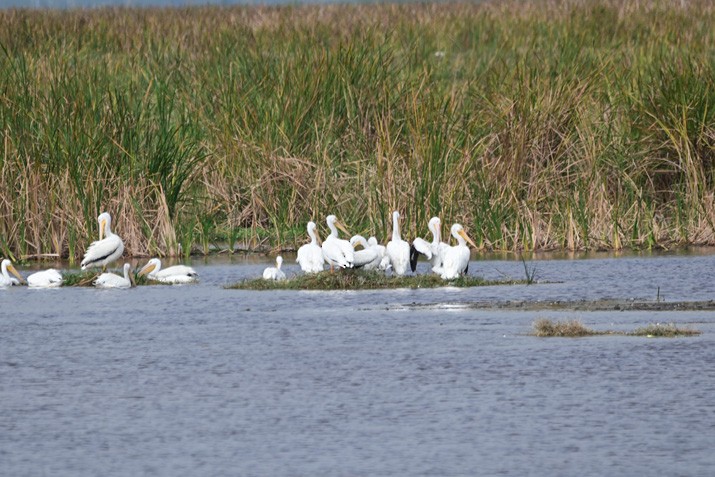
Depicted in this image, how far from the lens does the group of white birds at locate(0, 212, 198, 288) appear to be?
18.3 meters

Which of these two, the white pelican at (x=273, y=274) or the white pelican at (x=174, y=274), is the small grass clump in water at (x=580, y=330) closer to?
the white pelican at (x=273, y=274)

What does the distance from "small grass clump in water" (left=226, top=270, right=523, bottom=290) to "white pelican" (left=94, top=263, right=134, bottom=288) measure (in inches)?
54.1

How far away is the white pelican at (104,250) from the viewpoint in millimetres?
19391

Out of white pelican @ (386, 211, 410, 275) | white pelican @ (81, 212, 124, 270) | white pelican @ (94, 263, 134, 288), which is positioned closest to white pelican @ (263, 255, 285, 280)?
white pelican @ (386, 211, 410, 275)

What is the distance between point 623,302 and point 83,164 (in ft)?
26.4

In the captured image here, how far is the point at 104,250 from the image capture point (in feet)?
63.7

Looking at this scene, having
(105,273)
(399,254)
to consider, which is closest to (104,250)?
(105,273)

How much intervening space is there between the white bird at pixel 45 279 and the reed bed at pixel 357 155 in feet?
8.61

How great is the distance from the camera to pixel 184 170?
22.0 metres

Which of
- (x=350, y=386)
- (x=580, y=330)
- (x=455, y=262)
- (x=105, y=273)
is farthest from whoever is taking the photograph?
(x=105, y=273)

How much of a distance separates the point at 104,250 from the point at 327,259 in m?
2.88

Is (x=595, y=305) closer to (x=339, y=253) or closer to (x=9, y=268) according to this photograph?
(x=339, y=253)

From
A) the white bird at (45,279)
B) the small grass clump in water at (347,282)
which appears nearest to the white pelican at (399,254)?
the small grass clump in water at (347,282)

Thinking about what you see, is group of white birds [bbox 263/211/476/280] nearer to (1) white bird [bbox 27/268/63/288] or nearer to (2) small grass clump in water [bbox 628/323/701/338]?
(1) white bird [bbox 27/268/63/288]
